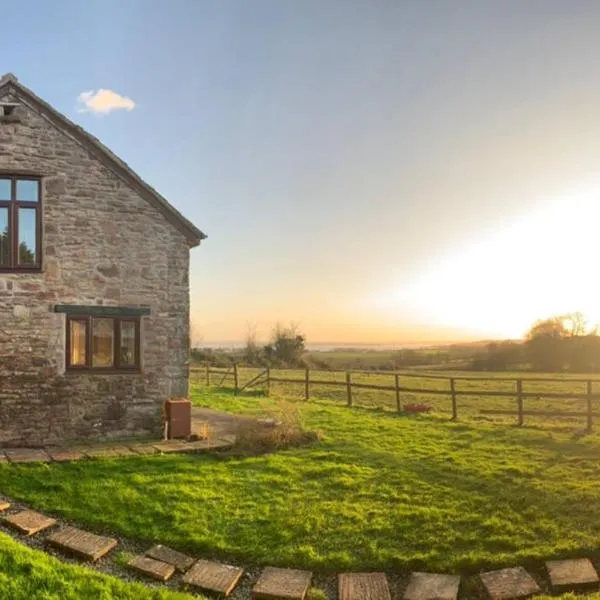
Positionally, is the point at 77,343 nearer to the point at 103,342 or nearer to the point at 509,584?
the point at 103,342

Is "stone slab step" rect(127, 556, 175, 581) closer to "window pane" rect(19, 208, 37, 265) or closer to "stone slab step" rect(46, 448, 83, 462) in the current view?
"stone slab step" rect(46, 448, 83, 462)

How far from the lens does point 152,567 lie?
672 cm

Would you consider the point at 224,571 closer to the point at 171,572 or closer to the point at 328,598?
the point at 171,572

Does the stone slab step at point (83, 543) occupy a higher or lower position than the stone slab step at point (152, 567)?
higher

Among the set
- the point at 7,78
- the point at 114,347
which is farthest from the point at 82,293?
the point at 7,78

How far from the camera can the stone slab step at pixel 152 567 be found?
6.57 metres

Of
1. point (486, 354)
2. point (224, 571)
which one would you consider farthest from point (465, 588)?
point (486, 354)


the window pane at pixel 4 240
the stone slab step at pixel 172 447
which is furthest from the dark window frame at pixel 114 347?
the stone slab step at pixel 172 447

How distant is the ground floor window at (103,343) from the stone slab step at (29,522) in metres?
5.05

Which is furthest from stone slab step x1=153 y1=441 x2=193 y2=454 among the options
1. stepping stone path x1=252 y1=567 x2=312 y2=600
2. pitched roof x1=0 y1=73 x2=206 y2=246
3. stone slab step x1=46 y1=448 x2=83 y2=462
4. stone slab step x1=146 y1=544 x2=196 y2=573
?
stepping stone path x1=252 y1=567 x2=312 y2=600

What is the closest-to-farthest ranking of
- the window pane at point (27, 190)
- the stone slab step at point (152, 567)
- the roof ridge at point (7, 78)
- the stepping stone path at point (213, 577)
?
the stepping stone path at point (213, 577) < the stone slab step at point (152, 567) < the roof ridge at point (7, 78) < the window pane at point (27, 190)

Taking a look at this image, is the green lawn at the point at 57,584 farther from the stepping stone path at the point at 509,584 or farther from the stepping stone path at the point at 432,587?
the stepping stone path at the point at 509,584

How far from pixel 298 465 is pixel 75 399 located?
17.2 ft

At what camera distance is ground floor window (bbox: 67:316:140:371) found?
12.8 meters
